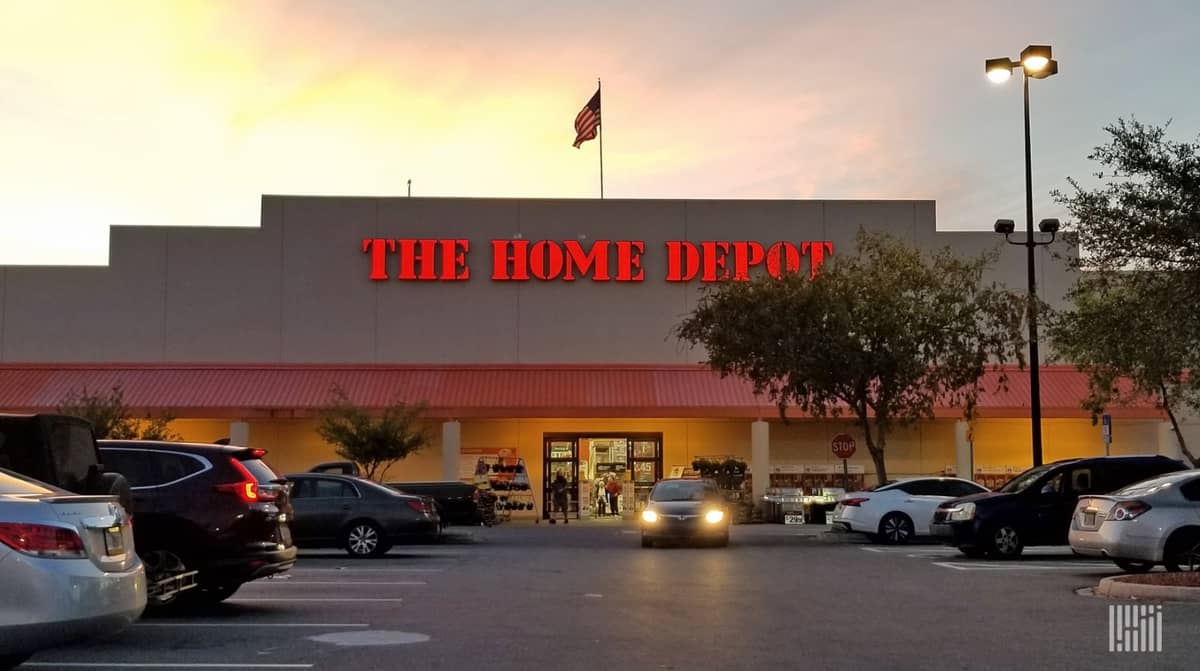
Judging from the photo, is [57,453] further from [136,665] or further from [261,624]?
[261,624]

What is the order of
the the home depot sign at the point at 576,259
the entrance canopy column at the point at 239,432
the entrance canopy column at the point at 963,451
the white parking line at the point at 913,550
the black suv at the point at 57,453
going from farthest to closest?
the the home depot sign at the point at 576,259, the entrance canopy column at the point at 963,451, the entrance canopy column at the point at 239,432, the white parking line at the point at 913,550, the black suv at the point at 57,453

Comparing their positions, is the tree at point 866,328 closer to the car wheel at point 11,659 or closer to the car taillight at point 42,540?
the car wheel at point 11,659

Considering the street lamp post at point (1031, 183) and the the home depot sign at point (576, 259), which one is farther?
the the home depot sign at point (576, 259)

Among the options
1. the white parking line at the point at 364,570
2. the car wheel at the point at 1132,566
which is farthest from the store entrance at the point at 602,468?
the car wheel at the point at 1132,566

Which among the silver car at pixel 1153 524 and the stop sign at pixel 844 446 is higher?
the stop sign at pixel 844 446

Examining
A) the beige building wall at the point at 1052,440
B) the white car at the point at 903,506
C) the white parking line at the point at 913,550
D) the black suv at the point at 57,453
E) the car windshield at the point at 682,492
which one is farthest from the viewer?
the beige building wall at the point at 1052,440

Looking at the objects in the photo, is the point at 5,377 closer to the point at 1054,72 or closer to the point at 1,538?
the point at 1054,72

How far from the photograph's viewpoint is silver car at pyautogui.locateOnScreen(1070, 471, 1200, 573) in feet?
50.8

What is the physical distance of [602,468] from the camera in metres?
41.2

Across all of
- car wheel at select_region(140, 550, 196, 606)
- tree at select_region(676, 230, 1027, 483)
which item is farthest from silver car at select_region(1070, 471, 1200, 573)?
tree at select_region(676, 230, 1027, 483)

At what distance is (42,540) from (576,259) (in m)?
34.3

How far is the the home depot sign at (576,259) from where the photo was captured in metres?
41.3

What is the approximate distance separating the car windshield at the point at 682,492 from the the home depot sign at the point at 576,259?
1619 cm
